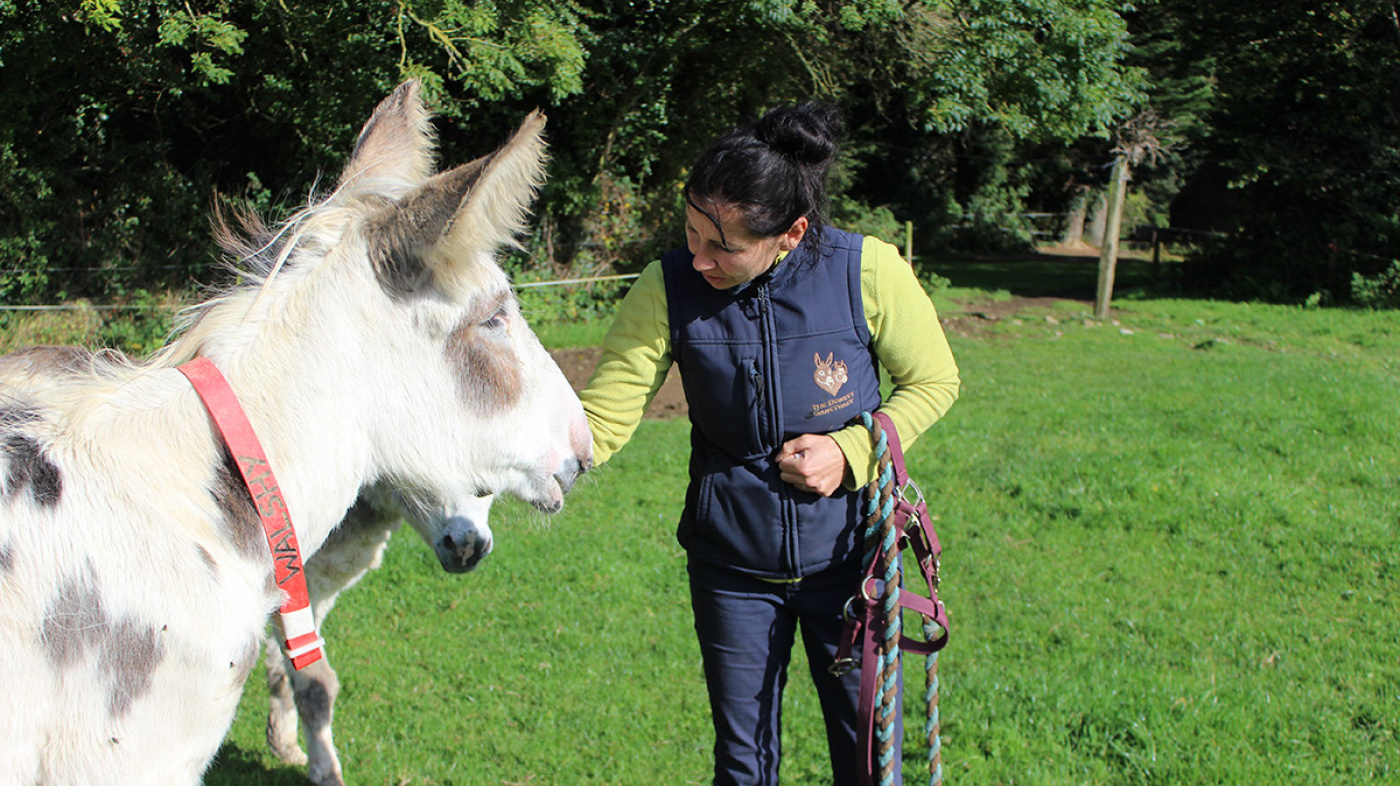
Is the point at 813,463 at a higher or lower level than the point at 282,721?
higher

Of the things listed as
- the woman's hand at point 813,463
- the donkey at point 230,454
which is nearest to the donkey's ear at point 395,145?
the donkey at point 230,454

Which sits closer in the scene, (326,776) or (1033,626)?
(326,776)

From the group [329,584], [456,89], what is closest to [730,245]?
[329,584]

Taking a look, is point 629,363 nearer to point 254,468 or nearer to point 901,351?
point 901,351

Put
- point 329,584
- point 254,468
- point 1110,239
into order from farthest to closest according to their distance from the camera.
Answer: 1. point 1110,239
2. point 329,584
3. point 254,468

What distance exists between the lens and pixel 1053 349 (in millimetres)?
11812

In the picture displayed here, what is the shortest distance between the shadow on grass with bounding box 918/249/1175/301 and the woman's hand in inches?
624

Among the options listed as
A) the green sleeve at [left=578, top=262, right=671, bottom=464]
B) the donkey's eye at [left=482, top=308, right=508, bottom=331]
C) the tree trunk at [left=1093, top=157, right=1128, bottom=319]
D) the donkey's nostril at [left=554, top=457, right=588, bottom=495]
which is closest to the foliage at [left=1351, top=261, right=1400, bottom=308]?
the tree trunk at [left=1093, top=157, right=1128, bottom=319]

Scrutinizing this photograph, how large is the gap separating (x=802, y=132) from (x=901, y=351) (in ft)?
1.87

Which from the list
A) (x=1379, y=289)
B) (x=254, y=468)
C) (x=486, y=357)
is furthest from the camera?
(x=1379, y=289)

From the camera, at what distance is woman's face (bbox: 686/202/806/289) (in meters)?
2.12

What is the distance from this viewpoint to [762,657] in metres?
2.44

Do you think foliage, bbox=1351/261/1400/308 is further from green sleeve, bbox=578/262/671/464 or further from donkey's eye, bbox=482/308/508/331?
donkey's eye, bbox=482/308/508/331

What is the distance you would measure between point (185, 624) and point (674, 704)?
8.83ft
